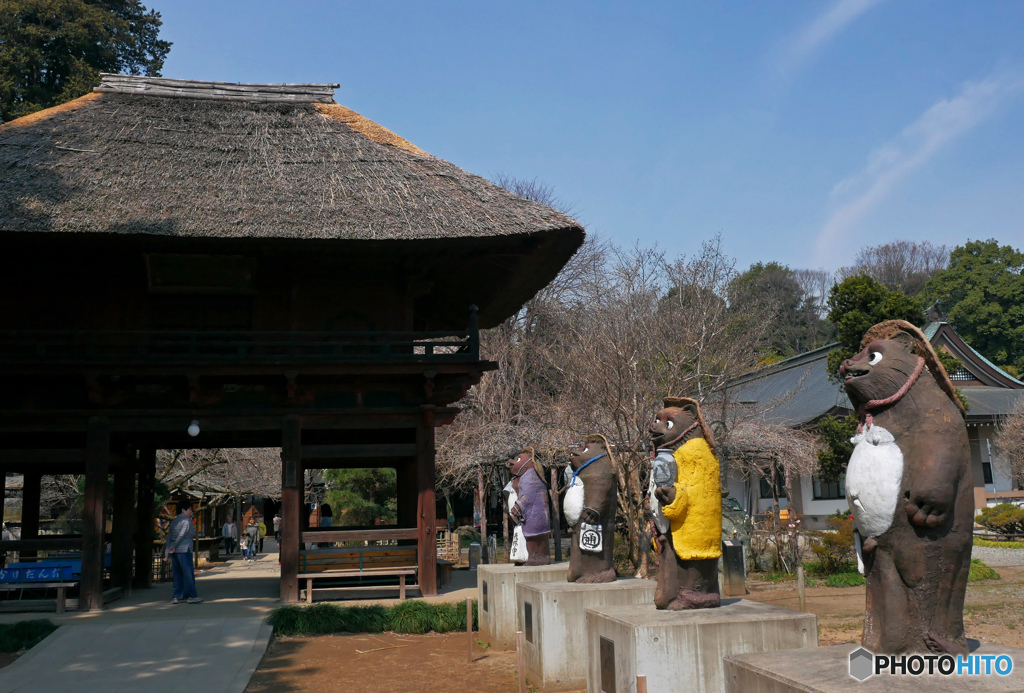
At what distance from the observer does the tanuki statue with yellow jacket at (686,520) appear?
616cm

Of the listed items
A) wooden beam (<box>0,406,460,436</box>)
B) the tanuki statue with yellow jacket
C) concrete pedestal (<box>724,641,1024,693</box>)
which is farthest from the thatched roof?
concrete pedestal (<box>724,641,1024,693</box>)

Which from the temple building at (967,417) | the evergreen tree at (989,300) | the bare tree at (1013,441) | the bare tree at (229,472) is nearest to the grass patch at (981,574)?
the temple building at (967,417)

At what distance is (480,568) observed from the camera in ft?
34.1

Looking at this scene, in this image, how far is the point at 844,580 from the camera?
1498 centimetres

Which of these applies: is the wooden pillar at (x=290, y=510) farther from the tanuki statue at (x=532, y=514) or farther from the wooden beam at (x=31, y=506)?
the wooden beam at (x=31, y=506)

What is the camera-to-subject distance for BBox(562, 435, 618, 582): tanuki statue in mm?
8242

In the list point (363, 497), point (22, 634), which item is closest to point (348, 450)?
point (22, 634)

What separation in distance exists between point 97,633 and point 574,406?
11419 mm

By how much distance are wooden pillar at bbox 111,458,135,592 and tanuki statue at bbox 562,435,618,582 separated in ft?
29.4

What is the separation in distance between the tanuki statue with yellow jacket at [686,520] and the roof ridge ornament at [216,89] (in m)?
12.1

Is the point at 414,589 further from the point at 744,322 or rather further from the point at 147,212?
the point at 744,322

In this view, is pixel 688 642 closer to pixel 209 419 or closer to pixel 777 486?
pixel 209 419

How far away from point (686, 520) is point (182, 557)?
8875 millimetres

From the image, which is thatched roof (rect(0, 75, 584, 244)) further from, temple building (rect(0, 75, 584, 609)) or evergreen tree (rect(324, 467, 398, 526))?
evergreen tree (rect(324, 467, 398, 526))
